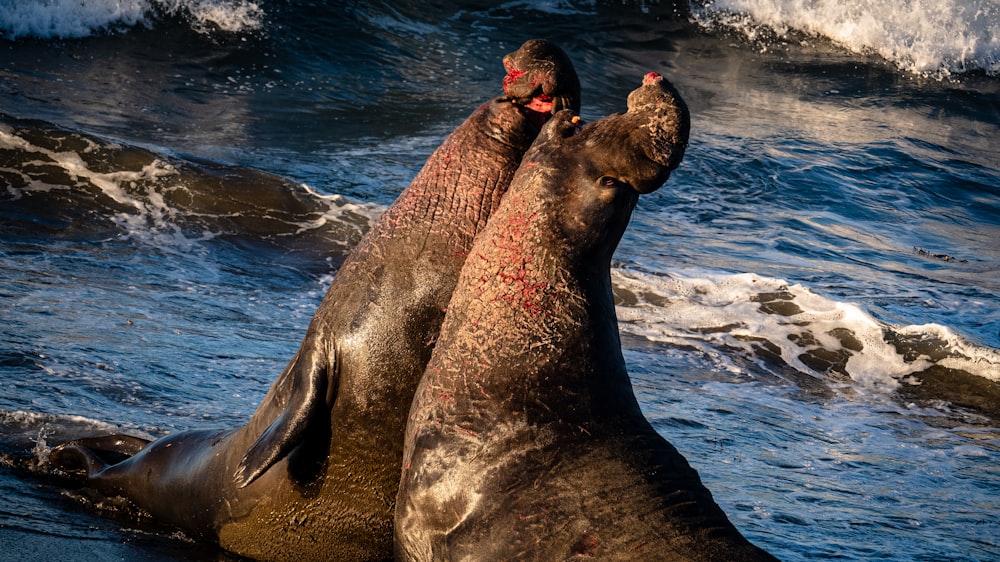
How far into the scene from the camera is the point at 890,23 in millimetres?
26109

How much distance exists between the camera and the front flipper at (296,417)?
422 cm

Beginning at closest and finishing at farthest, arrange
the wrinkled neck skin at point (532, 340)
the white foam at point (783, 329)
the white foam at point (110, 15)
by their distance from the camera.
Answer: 1. the wrinkled neck skin at point (532, 340)
2. the white foam at point (783, 329)
3. the white foam at point (110, 15)

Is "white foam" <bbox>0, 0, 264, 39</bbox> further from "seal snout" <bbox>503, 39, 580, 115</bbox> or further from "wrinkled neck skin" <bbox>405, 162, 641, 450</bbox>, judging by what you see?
"wrinkled neck skin" <bbox>405, 162, 641, 450</bbox>

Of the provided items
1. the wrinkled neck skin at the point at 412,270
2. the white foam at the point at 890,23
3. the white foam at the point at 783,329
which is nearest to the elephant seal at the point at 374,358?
the wrinkled neck skin at the point at 412,270

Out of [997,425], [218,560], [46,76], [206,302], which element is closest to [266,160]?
[46,76]

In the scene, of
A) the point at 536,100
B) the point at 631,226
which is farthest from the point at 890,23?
the point at 536,100

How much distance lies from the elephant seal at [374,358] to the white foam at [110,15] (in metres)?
16.5

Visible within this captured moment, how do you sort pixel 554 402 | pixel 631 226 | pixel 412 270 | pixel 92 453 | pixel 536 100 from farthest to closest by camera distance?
pixel 631 226 → pixel 92 453 → pixel 536 100 → pixel 412 270 → pixel 554 402

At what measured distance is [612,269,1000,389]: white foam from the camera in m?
9.90

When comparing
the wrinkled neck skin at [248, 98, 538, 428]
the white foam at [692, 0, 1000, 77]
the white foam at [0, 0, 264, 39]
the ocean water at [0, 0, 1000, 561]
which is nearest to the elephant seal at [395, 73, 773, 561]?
the wrinkled neck skin at [248, 98, 538, 428]

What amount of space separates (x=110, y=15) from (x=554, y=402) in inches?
739

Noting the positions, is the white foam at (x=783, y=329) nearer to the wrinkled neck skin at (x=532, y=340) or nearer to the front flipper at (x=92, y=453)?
the front flipper at (x=92, y=453)

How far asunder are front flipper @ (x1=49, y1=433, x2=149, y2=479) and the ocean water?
120 millimetres

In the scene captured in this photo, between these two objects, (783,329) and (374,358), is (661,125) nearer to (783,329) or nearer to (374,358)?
(374,358)
